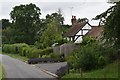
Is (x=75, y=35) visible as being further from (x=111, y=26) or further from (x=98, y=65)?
(x=111, y=26)

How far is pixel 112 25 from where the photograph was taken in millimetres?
23141

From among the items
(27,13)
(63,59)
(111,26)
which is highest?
(27,13)

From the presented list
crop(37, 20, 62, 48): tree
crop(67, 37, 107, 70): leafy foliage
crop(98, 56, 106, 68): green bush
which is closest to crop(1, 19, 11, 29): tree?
crop(37, 20, 62, 48): tree

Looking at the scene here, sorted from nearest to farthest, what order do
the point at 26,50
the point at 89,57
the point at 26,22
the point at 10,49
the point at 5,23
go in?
the point at 89,57, the point at 26,50, the point at 10,49, the point at 26,22, the point at 5,23

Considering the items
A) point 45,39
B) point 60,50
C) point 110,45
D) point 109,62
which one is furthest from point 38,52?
point 110,45

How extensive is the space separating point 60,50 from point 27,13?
6063 cm

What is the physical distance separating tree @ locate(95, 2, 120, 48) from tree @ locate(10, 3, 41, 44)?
264 feet

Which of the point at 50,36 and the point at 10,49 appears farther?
the point at 10,49

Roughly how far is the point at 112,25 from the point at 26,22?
298 feet

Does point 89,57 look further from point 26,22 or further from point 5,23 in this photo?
point 5,23

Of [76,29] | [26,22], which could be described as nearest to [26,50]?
[76,29]

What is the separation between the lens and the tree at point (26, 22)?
10609cm

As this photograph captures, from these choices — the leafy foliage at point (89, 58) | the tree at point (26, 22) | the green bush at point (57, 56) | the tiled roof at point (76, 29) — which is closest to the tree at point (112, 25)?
the leafy foliage at point (89, 58)

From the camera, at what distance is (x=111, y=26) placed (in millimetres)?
23234
